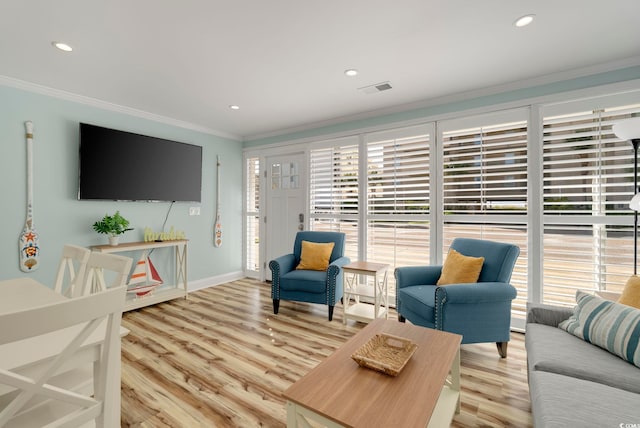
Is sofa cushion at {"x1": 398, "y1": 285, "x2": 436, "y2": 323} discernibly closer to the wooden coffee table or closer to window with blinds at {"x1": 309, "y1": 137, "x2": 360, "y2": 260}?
the wooden coffee table

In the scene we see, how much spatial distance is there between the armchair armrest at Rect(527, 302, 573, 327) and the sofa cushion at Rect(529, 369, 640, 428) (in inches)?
28.7

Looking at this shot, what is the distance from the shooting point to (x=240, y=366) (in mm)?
2371

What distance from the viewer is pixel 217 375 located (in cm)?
225

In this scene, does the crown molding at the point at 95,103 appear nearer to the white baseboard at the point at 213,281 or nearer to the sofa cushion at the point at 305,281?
the white baseboard at the point at 213,281

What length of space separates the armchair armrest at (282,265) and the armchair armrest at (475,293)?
1789 millimetres

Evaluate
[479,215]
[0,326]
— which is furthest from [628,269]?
[0,326]

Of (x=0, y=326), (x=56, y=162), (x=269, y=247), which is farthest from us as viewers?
(x=269, y=247)

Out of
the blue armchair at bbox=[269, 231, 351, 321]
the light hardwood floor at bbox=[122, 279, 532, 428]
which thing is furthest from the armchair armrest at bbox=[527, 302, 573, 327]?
the blue armchair at bbox=[269, 231, 351, 321]

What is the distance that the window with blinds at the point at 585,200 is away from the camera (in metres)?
2.56

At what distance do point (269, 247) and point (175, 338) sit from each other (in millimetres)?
2266

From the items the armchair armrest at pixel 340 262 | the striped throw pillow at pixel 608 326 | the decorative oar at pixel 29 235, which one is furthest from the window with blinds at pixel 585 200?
the decorative oar at pixel 29 235

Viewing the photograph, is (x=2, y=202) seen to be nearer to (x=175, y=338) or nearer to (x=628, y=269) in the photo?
(x=175, y=338)

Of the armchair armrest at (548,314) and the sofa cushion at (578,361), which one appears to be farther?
the armchair armrest at (548,314)

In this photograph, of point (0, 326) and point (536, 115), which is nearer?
point (0, 326)
